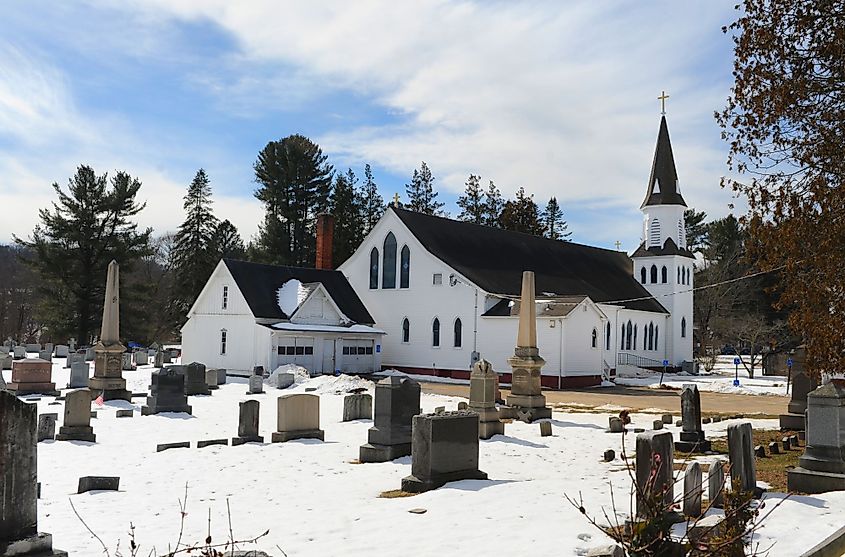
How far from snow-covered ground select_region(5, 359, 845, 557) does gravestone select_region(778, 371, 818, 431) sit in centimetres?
211

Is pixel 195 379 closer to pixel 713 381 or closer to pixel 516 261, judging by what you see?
pixel 516 261

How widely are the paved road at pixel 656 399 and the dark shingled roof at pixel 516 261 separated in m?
8.27

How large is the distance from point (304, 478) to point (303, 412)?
4.17 metres

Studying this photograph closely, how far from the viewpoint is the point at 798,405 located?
18.6 meters

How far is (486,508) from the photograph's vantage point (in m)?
8.88

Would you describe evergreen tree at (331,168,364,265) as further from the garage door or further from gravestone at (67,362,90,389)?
gravestone at (67,362,90,389)

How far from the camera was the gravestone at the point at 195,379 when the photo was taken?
26.2 meters

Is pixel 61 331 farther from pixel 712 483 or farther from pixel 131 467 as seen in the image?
pixel 712 483

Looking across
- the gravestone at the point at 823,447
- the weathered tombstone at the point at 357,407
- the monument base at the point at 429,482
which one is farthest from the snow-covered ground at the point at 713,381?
the monument base at the point at 429,482

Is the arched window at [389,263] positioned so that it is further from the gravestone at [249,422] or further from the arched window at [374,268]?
the gravestone at [249,422]

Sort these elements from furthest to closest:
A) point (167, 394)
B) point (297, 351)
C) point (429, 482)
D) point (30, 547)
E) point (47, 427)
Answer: point (297, 351)
point (167, 394)
point (47, 427)
point (429, 482)
point (30, 547)

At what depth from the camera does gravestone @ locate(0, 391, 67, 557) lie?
19.2ft

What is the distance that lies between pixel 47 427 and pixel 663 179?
46354 mm

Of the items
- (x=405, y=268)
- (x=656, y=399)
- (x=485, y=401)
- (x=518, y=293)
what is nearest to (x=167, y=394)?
(x=485, y=401)
